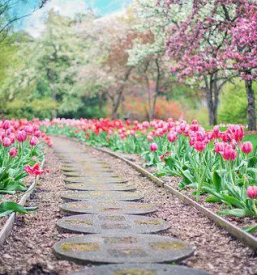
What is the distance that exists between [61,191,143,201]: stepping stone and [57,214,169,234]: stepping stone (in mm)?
1198

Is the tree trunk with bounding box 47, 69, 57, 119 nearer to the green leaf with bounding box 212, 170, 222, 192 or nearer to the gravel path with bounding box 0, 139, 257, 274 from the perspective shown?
the gravel path with bounding box 0, 139, 257, 274

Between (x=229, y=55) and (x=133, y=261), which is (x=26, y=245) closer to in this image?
(x=133, y=261)

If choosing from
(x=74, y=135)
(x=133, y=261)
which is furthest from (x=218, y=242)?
(x=74, y=135)

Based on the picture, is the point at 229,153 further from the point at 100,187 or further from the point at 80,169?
the point at 80,169

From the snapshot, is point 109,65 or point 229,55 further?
point 109,65

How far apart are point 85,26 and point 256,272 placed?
110 ft

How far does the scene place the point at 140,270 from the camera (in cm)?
351

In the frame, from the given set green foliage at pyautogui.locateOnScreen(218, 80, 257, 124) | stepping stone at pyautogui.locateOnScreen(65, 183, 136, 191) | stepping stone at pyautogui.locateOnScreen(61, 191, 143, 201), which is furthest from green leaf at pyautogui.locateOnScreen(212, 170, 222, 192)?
green foliage at pyautogui.locateOnScreen(218, 80, 257, 124)

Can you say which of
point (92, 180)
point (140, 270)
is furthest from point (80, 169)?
point (140, 270)

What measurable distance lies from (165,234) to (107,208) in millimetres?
1294

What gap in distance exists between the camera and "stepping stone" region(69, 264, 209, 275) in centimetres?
346

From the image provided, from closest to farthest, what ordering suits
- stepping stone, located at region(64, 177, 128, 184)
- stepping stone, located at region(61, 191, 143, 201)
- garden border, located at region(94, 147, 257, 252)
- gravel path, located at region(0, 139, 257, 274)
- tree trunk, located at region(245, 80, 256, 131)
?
gravel path, located at region(0, 139, 257, 274)
garden border, located at region(94, 147, 257, 252)
stepping stone, located at region(61, 191, 143, 201)
stepping stone, located at region(64, 177, 128, 184)
tree trunk, located at region(245, 80, 256, 131)

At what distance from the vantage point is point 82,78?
33781mm

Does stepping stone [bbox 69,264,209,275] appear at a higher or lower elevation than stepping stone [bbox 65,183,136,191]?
lower
